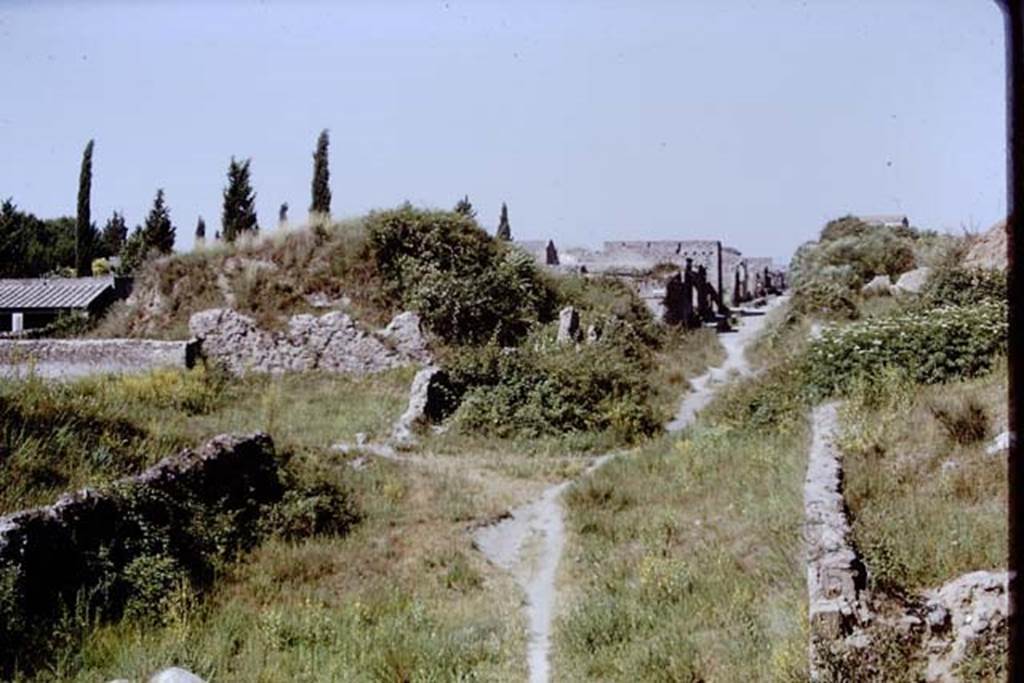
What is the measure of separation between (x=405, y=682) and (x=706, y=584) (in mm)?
2590

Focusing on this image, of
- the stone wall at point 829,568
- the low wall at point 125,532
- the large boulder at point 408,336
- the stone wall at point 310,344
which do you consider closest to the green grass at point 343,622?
the low wall at point 125,532

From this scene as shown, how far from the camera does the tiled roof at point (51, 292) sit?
102ft

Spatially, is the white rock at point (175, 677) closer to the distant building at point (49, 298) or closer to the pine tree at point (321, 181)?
the distant building at point (49, 298)

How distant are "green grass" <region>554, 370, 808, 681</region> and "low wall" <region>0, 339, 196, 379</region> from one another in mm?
11525

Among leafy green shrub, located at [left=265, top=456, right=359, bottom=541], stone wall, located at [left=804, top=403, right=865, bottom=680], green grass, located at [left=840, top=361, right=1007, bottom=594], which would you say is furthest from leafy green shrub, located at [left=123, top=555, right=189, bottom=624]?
green grass, located at [left=840, top=361, right=1007, bottom=594]

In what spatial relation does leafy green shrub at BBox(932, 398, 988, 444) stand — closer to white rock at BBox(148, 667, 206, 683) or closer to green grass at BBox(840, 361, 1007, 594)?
green grass at BBox(840, 361, 1007, 594)

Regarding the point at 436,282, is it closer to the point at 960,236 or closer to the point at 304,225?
the point at 304,225

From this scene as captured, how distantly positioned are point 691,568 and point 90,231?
150 feet

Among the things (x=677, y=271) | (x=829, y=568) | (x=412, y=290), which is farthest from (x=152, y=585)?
(x=677, y=271)

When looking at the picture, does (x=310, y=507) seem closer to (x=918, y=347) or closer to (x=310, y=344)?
(x=918, y=347)

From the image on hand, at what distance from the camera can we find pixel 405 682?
6.05 metres

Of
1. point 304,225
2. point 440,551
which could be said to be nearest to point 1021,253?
point 440,551

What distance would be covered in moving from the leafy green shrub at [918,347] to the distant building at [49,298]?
24.9 meters

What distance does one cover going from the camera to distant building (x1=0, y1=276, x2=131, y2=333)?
101ft
